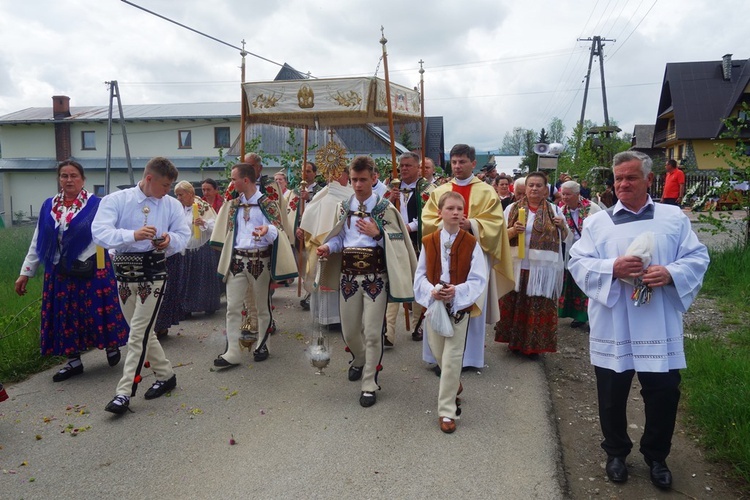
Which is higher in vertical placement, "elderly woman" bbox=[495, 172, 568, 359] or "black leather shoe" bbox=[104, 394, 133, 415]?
"elderly woman" bbox=[495, 172, 568, 359]

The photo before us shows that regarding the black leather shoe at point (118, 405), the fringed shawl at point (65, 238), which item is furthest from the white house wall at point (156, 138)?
the black leather shoe at point (118, 405)

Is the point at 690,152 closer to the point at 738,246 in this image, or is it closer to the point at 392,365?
the point at 738,246

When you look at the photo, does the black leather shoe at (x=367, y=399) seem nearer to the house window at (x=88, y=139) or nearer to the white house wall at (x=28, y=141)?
the house window at (x=88, y=139)

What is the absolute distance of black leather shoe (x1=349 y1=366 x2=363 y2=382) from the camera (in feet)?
17.9

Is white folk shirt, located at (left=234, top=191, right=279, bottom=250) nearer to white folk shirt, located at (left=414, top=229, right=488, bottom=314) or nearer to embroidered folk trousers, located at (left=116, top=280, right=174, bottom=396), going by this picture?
embroidered folk trousers, located at (left=116, top=280, right=174, bottom=396)

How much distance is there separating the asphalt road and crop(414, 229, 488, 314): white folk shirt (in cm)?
96

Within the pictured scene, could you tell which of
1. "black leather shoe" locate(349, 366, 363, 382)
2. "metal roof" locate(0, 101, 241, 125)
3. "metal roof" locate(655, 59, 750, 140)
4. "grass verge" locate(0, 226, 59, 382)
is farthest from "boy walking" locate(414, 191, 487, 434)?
"metal roof" locate(655, 59, 750, 140)

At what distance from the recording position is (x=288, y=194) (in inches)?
355

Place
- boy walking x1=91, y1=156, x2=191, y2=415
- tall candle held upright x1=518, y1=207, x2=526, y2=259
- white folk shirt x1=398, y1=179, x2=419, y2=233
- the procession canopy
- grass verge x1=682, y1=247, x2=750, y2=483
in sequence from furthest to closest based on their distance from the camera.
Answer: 1. white folk shirt x1=398, y1=179, x2=419, y2=233
2. the procession canopy
3. tall candle held upright x1=518, y1=207, x2=526, y2=259
4. boy walking x1=91, y1=156, x2=191, y2=415
5. grass verge x1=682, y1=247, x2=750, y2=483

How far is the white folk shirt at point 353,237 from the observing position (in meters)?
5.05

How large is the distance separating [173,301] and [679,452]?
5583mm

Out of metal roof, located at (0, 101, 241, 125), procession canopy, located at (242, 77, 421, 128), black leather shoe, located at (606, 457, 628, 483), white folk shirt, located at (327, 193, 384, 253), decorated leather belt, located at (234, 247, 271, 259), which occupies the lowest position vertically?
black leather shoe, located at (606, 457, 628, 483)

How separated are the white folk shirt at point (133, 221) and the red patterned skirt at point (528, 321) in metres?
3.42

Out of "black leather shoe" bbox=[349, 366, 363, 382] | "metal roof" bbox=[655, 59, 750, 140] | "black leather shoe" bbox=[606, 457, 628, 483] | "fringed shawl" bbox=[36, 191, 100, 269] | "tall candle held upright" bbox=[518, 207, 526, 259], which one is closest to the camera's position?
"black leather shoe" bbox=[606, 457, 628, 483]
